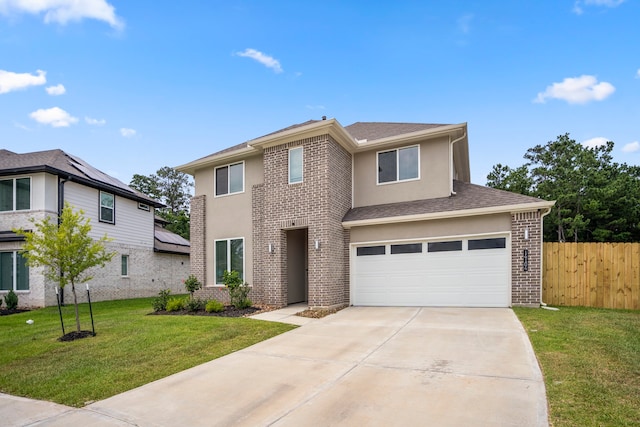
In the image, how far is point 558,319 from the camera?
8352 millimetres

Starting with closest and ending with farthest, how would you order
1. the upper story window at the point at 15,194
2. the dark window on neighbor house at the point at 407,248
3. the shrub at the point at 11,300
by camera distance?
the dark window on neighbor house at the point at 407,248, the shrub at the point at 11,300, the upper story window at the point at 15,194

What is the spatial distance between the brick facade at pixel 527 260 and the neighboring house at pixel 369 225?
0.08 feet

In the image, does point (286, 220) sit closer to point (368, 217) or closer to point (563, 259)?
point (368, 217)

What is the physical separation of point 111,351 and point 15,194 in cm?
1247

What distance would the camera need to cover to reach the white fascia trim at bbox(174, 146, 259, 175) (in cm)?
1324

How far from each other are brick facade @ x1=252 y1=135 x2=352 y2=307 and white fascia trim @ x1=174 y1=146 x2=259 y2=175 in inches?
41.1

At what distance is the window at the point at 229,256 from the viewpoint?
13273mm

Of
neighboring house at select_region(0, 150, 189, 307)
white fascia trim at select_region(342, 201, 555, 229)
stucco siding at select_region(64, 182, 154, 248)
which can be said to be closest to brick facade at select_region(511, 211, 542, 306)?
white fascia trim at select_region(342, 201, 555, 229)

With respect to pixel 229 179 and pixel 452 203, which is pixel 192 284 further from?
pixel 452 203

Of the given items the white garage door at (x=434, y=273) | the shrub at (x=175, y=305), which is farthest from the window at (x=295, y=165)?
the shrub at (x=175, y=305)

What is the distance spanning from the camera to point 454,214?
1061 centimetres

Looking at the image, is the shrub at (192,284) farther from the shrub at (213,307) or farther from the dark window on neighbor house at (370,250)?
the dark window on neighbor house at (370,250)

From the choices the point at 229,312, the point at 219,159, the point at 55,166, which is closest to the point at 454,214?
the point at 229,312

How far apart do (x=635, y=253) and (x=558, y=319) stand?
3.92 meters
